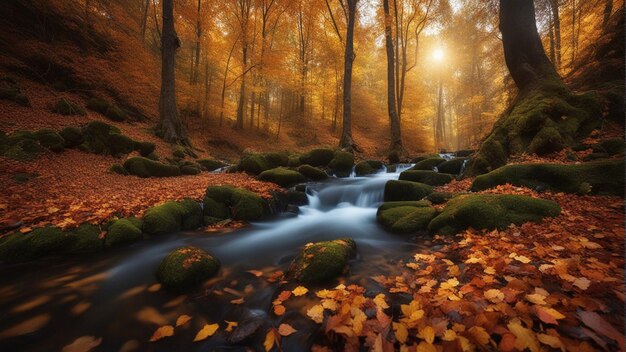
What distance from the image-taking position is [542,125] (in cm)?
735

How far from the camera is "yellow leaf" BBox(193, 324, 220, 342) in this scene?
244 centimetres

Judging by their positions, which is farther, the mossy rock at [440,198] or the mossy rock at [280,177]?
the mossy rock at [280,177]

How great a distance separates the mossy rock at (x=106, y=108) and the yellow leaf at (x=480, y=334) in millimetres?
16467

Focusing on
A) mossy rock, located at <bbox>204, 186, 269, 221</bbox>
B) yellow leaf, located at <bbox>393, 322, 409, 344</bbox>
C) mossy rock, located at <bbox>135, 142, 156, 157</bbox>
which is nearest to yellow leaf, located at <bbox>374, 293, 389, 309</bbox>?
yellow leaf, located at <bbox>393, 322, 409, 344</bbox>

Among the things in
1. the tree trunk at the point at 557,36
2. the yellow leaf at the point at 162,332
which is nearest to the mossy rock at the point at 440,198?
the yellow leaf at the point at 162,332

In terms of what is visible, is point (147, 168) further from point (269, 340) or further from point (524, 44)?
point (524, 44)

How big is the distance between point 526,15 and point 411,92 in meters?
17.3

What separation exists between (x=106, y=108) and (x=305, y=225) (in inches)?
515

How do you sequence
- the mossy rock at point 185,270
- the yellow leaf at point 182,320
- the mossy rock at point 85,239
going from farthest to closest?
the mossy rock at point 85,239 → the mossy rock at point 185,270 → the yellow leaf at point 182,320

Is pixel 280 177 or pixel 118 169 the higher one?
pixel 118 169

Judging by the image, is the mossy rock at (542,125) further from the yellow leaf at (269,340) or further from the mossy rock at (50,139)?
the mossy rock at (50,139)

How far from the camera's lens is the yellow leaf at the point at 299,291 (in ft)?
9.70

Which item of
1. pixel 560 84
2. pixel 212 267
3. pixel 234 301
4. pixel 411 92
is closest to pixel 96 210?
pixel 212 267

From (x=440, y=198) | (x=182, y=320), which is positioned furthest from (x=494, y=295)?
(x=440, y=198)
